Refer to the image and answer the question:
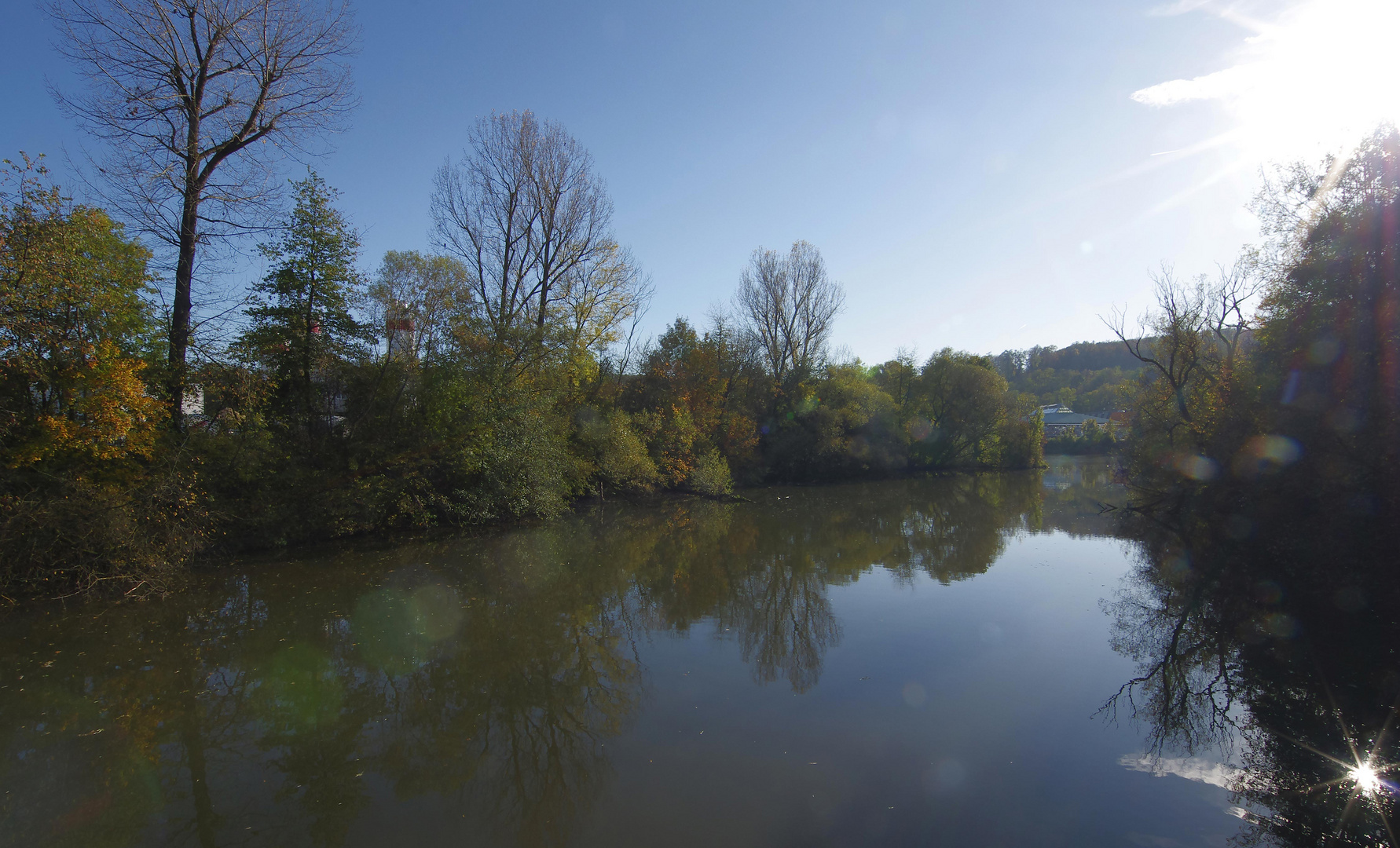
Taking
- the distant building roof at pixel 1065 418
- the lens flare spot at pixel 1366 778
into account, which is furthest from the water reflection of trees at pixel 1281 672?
the distant building roof at pixel 1065 418

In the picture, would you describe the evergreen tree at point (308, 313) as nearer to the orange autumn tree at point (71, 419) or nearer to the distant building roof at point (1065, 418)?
the orange autumn tree at point (71, 419)

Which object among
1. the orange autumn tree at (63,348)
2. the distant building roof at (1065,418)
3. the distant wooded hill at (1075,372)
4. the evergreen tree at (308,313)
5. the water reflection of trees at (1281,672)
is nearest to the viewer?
the water reflection of trees at (1281,672)

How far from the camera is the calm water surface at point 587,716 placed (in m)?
4.26

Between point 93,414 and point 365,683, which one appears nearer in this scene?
point 365,683

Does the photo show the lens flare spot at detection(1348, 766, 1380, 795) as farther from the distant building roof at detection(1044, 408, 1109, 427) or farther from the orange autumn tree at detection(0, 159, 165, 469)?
the distant building roof at detection(1044, 408, 1109, 427)

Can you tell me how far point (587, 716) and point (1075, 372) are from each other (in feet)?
297

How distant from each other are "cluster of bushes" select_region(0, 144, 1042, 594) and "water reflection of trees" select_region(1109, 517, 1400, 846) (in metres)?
12.9

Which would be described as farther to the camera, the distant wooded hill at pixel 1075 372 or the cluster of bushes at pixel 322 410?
the distant wooded hill at pixel 1075 372

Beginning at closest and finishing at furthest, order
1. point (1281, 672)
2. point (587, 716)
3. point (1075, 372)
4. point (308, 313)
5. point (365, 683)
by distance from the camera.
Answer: point (587, 716), point (365, 683), point (1281, 672), point (308, 313), point (1075, 372)

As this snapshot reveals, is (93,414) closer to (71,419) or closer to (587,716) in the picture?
(71,419)

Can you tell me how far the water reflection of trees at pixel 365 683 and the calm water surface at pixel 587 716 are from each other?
0.10 feet

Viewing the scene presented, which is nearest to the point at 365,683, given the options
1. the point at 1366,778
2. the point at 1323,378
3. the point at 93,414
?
the point at 93,414

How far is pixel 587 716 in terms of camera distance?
5895mm

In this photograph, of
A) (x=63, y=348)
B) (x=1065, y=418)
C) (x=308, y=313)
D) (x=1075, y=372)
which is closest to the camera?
(x=63, y=348)
